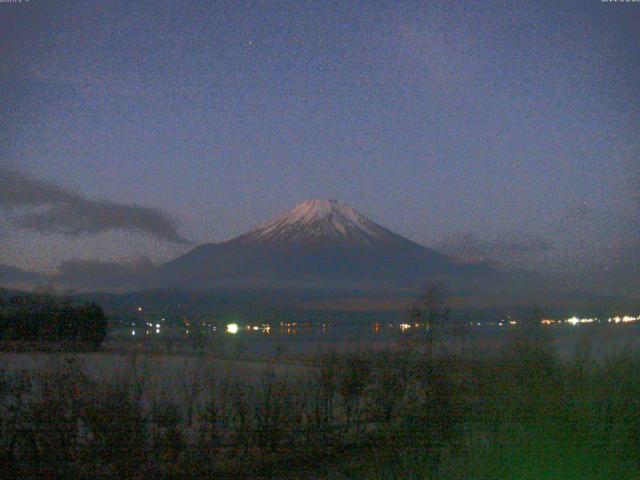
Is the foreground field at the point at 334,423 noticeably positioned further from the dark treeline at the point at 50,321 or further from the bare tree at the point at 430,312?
the dark treeline at the point at 50,321

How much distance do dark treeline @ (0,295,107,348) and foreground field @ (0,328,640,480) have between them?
15.8m

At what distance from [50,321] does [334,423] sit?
1825cm

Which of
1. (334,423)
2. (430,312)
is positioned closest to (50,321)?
(430,312)

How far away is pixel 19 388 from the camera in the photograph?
328 inches

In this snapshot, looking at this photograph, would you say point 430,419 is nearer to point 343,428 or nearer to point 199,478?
point 343,428

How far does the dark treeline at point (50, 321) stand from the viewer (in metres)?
25.9

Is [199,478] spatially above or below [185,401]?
below

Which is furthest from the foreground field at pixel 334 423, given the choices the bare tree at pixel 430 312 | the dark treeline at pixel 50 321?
the dark treeline at pixel 50 321

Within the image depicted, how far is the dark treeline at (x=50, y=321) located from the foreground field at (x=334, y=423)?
15832mm

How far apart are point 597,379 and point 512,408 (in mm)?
991

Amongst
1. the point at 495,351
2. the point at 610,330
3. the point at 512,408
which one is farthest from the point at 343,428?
the point at 610,330

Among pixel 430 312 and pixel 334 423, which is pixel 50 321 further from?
pixel 334 423

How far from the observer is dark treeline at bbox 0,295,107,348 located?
25859 mm

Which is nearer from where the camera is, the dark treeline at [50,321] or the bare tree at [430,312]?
the bare tree at [430,312]
